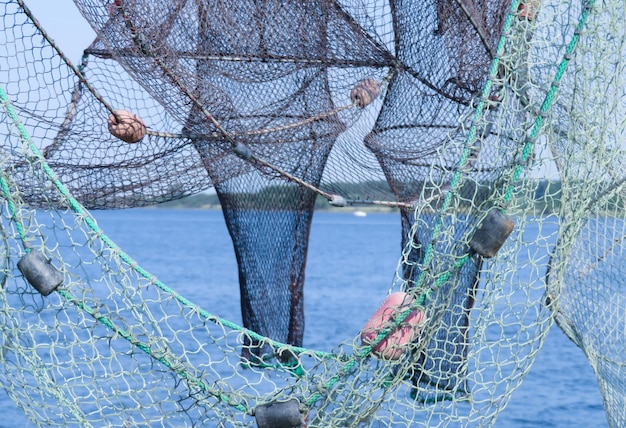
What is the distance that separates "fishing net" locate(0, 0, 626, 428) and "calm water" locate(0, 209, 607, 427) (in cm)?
346

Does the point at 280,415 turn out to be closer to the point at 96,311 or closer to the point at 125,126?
the point at 96,311

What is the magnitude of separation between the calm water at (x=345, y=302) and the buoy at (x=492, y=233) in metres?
5.49

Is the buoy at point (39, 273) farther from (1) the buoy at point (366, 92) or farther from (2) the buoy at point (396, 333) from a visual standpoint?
(1) the buoy at point (366, 92)

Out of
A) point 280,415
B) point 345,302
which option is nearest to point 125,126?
point 280,415

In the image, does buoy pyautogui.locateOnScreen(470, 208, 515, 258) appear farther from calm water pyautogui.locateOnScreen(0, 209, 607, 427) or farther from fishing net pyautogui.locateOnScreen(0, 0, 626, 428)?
calm water pyautogui.locateOnScreen(0, 209, 607, 427)

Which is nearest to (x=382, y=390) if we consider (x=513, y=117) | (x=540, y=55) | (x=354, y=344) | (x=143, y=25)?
(x=354, y=344)

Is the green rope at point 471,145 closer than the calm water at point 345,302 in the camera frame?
Yes

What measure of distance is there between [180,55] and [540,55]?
211cm

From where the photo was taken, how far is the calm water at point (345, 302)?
34.2 feet

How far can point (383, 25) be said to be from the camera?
5.93m

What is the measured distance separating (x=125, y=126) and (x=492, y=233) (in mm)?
2337

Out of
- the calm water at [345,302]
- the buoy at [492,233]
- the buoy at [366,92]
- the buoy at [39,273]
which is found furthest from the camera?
the calm water at [345,302]

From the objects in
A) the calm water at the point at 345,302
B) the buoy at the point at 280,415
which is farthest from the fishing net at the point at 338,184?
the calm water at the point at 345,302

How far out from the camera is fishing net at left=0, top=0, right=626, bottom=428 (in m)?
3.98
